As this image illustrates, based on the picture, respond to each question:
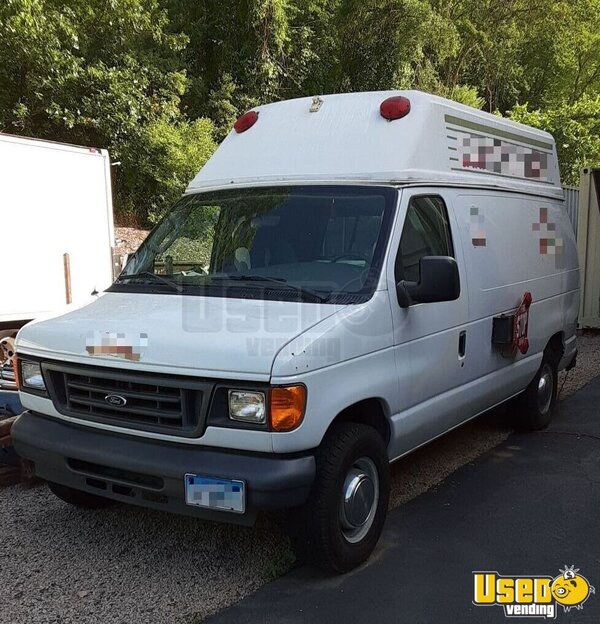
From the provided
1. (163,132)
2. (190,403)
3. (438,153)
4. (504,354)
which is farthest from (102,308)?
(163,132)

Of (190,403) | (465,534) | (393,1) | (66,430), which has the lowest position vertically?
(465,534)

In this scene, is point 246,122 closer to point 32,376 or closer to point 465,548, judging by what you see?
point 32,376

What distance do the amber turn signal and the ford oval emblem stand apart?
825 millimetres

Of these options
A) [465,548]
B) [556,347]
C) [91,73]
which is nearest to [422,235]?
[465,548]

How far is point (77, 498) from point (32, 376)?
101 centimetres

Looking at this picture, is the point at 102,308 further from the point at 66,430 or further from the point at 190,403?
the point at 190,403

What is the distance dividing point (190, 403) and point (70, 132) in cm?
1759

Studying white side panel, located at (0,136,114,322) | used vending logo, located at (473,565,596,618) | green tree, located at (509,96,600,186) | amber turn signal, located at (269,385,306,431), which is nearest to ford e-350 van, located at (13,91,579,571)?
amber turn signal, located at (269,385,306,431)

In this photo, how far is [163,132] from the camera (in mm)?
18781

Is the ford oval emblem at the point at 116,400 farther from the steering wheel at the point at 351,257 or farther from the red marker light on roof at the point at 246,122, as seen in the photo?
the red marker light on roof at the point at 246,122

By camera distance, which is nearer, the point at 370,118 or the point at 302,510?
the point at 302,510

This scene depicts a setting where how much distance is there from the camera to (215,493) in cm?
318

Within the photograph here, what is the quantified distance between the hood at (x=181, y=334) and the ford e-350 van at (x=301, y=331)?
12 millimetres

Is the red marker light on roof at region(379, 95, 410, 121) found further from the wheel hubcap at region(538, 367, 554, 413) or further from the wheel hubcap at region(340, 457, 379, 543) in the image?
the wheel hubcap at region(538, 367, 554, 413)
